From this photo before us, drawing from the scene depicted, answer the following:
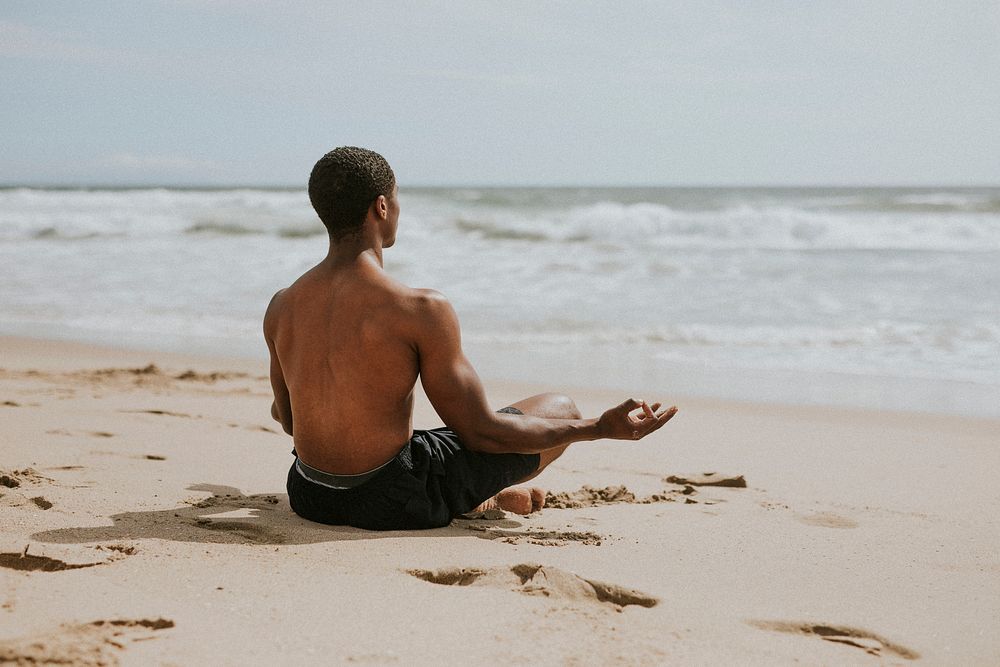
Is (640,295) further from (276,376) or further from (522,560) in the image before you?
(522,560)

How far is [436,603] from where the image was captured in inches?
90.1

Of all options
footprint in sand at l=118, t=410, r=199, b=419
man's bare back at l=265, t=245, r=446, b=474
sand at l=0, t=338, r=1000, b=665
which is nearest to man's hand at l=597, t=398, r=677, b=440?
sand at l=0, t=338, r=1000, b=665

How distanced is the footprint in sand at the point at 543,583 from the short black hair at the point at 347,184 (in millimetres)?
1040

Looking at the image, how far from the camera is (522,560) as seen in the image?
8.54 feet

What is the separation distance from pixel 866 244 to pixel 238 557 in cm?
1906

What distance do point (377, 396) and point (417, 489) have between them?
1.13 feet

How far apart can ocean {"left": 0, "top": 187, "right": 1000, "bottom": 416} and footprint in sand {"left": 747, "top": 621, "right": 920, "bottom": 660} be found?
12.0 ft

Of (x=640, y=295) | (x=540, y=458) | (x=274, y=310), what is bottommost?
(x=540, y=458)

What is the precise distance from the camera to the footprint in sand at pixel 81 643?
6.08ft

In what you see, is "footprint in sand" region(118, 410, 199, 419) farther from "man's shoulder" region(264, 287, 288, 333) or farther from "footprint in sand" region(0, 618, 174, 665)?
"footprint in sand" region(0, 618, 174, 665)

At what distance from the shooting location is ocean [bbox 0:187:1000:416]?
669cm

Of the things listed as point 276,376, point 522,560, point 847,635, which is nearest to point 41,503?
point 276,376

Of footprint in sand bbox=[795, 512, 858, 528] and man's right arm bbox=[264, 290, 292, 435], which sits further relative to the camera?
footprint in sand bbox=[795, 512, 858, 528]

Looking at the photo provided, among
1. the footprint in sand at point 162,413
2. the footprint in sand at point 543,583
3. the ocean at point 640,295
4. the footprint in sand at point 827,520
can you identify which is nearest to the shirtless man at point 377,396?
the footprint in sand at point 543,583
